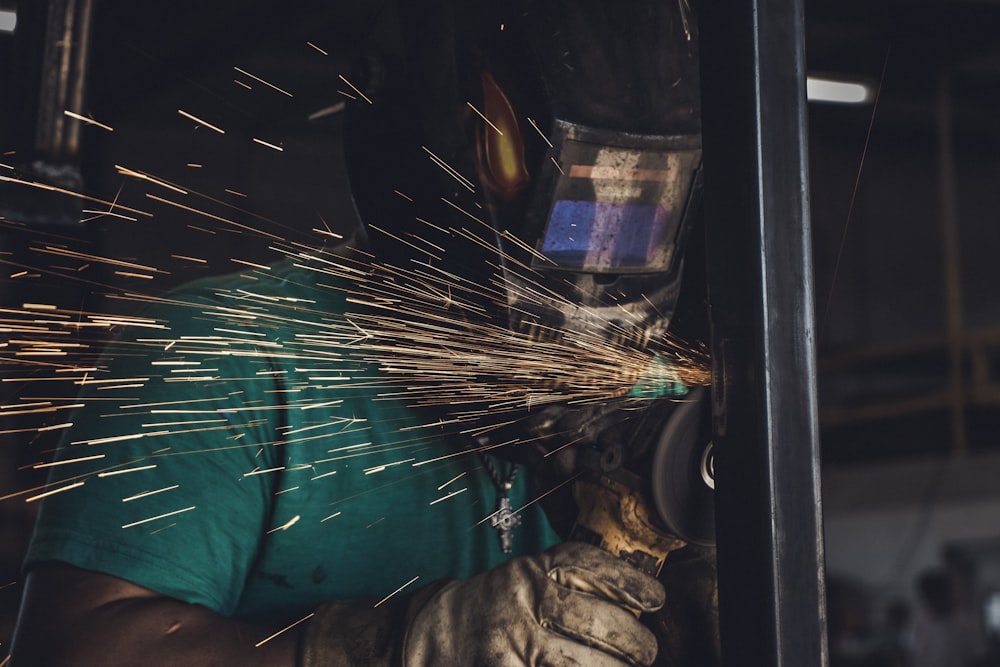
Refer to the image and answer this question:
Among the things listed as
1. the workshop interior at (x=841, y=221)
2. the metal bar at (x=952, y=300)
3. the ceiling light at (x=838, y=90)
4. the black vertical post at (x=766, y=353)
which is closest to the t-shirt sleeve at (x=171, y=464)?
the black vertical post at (x=766, y=353)

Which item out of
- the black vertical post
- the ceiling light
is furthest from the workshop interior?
the black vertical post

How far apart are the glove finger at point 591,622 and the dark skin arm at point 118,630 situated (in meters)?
0.33

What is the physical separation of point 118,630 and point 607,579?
23.0 inches

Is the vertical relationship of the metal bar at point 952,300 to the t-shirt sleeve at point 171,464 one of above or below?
above

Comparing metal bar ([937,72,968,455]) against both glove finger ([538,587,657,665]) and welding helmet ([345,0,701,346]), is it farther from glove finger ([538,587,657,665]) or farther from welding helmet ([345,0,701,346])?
glove finger ([538,587,657,665])

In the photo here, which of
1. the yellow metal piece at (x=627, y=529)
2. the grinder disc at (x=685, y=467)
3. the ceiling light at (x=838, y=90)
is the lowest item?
the yellow metal piece at (x=627, y=529)

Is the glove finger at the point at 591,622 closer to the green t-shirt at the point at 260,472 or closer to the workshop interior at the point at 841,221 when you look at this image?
the green t-shirt at the point at 260,472

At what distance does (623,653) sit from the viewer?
1.22m

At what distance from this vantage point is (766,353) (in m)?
0.94

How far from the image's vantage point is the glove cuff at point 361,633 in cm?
123

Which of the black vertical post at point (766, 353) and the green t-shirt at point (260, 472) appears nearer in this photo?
the black vertical post at point (766, 353)

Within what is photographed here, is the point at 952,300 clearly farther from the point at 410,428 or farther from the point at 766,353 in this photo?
the point at 766,353

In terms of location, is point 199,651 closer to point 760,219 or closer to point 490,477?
point 490,477

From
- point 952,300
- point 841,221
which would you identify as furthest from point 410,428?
point 841,221
